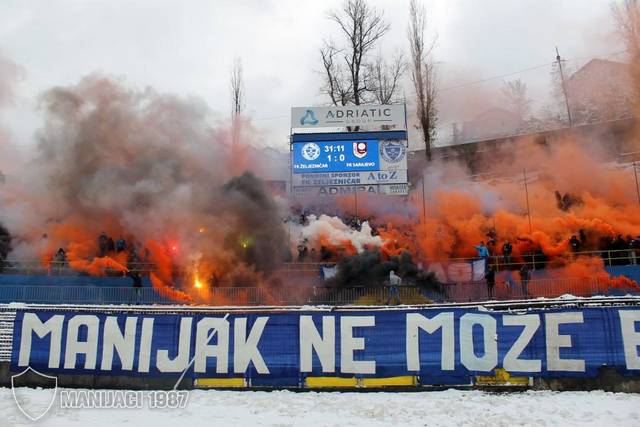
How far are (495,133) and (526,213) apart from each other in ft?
76.8

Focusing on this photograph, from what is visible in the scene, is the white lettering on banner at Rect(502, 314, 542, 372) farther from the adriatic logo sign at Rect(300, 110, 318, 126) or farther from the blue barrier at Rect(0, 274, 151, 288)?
the adriatic logo sign at Rect(300, 110, 318, 126)

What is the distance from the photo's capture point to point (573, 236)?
22.8 m

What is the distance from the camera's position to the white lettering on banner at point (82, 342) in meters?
9.56

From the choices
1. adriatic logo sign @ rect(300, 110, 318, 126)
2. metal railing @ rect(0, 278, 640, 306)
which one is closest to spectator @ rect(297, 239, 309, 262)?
metal railing @ rect(0, 278, 640, 306)

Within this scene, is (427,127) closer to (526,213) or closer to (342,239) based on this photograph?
(526,213)

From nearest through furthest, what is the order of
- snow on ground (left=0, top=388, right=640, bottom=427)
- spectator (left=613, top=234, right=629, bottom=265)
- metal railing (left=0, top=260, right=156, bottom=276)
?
snow on ground (left=0, top=388, right=640, bottom=427), spectator (left=613, top=234, right=629, bottom=265), metal railing (left=0, top=260, right=156, bottom=276)

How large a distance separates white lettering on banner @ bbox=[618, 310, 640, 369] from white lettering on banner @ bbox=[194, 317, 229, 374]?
7.18 metres

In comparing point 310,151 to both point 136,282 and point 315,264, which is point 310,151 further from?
point 136,282

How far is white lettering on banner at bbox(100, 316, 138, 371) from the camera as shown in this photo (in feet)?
31.2

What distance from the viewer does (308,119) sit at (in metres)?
29.4

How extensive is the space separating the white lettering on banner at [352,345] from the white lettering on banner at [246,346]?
1456 mm

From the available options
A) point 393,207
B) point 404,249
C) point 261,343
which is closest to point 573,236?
point 404,249

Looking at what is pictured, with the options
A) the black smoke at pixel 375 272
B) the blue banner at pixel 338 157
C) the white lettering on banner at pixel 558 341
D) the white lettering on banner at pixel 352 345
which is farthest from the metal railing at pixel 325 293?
the white lettering on banner at pixel 352 345

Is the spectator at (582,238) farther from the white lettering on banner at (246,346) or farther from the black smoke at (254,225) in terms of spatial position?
the white lettering on banner at (246,346)
